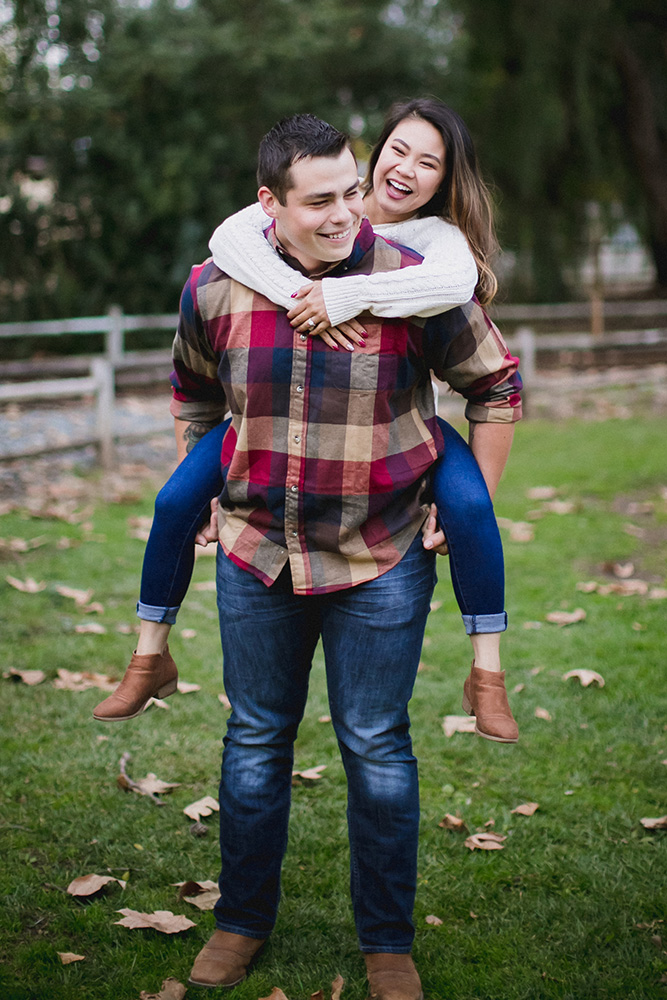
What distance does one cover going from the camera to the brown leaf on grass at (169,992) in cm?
240

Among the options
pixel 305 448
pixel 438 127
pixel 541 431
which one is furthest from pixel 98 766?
pixel 541 431

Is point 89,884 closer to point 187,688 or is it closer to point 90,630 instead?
point 187,688

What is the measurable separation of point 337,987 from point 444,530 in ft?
3.89

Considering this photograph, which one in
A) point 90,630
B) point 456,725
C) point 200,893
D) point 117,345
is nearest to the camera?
point 200,893

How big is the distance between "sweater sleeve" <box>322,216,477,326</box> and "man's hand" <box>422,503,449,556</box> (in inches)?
18.5

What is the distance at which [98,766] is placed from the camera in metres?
3.62

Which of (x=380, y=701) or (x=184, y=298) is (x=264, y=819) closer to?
(x=380, y=701)

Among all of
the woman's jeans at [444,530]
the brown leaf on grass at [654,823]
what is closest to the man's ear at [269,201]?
the woman's jeans at [444,530]

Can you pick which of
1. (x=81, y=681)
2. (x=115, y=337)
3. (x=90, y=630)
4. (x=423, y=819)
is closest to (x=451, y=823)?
(x=423, y=819)

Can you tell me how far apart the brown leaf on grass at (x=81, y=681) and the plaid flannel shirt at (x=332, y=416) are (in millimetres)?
2224

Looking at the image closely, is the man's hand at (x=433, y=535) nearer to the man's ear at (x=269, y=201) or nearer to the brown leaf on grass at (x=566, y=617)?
the man's ear at (x=269, y=201)

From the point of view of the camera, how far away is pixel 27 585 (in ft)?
18.0

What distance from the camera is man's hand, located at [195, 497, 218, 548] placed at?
7.82 feet

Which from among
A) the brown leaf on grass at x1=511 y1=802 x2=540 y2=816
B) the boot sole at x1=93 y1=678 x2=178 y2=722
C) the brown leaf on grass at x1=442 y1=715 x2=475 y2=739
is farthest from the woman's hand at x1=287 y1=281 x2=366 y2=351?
the brown leaf on grass at x1=442 y1=715 x2=475 y2=739
